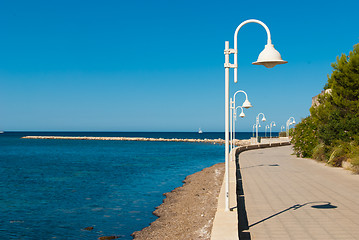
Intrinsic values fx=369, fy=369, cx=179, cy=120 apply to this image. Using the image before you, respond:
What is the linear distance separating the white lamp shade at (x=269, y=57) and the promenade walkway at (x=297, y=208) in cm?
315

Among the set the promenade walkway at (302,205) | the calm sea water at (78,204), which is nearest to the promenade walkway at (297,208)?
the promenade walkway at (302,205)

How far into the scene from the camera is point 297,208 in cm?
1022

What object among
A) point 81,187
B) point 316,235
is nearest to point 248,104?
point 316,235

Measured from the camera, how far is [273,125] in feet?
243

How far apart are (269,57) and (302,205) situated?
551 cm

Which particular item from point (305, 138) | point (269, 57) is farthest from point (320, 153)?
point (269, 57)

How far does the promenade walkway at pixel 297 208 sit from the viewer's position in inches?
301

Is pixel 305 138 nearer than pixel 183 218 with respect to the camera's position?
No

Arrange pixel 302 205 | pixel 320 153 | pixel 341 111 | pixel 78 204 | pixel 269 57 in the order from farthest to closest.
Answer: pixel 320 153
pixel 341 111
pixel 78 204
pixel 302 205
pixel 269 57

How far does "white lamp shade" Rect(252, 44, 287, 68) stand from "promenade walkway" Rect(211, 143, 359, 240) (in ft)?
10.3

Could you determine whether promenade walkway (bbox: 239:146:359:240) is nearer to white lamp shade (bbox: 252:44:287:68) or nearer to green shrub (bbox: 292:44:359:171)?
white lamp shade (bbox: 252:44:287:68)

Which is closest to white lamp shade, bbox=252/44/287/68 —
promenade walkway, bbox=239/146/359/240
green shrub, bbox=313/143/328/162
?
promenade walkway, bbox=239/146/359/240

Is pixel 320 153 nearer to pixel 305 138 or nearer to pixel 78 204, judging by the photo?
pixel 305 138

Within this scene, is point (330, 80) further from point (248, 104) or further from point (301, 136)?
point (248, 104)
